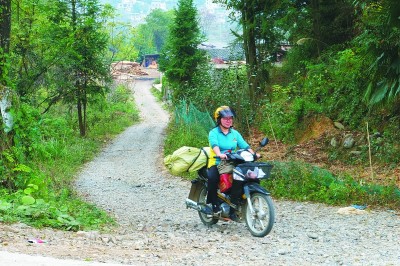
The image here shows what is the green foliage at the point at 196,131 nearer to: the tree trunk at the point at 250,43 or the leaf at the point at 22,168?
the tree trunk at the point at 250,43

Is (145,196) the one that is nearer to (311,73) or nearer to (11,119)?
(11,119)

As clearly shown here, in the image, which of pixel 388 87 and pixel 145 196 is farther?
pixel 145 196

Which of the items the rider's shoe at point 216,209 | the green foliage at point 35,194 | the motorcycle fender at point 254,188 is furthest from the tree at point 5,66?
the motorcycle fender at point 254,188

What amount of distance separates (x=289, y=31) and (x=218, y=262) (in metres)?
18.3

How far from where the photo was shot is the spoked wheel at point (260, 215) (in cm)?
799

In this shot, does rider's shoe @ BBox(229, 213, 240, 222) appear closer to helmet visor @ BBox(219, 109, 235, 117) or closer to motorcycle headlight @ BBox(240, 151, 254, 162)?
motorcycle headlight @ BBox(240, 151, 254, 162)

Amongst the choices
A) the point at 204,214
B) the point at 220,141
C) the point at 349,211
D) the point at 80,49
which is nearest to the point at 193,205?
the point at 204,214

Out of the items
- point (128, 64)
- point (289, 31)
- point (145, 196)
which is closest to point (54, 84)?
point (289, 31)

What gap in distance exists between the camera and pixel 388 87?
39.2 feet

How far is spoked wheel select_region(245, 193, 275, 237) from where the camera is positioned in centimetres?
799

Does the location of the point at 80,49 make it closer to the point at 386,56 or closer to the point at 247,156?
the point at 386,56

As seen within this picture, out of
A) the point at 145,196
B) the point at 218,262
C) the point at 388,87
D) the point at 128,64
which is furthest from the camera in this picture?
the point at 128,64

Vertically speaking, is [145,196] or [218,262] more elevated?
[218,262]

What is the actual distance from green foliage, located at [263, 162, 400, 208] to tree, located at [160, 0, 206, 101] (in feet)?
67.2
